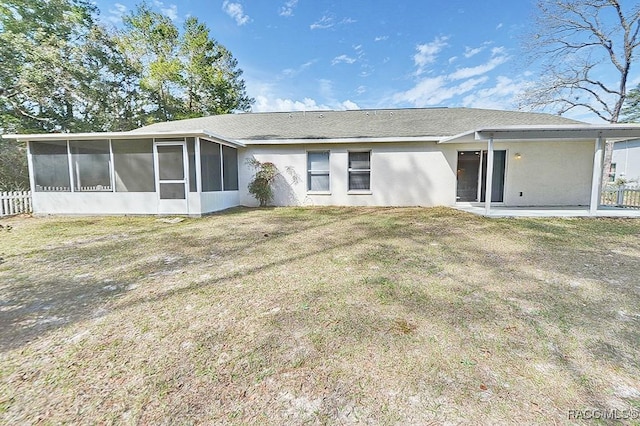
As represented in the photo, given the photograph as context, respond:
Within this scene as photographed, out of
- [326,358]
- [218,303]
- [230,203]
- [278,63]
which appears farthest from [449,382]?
[278,63]

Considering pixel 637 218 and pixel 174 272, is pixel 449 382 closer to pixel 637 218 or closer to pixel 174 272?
pixel 174 272

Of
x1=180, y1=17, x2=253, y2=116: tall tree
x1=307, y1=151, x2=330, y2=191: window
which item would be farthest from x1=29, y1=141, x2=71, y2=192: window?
x1=180, y1=17, x2=253, y2=116: tall tree

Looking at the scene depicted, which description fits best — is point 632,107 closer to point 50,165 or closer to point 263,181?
point 263,181

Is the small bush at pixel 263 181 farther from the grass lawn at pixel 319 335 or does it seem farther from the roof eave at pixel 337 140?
the grass lawn at pixel 319 335

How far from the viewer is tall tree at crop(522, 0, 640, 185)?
51.0 ft

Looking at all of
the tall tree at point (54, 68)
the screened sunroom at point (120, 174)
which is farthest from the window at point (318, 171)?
the tall tree at point (54, 68)

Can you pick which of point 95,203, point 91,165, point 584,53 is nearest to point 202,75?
point 91,165

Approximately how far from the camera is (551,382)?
1786 mm

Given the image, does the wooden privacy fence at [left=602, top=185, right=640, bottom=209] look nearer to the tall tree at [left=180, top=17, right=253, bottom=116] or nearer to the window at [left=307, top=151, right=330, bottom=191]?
the window at [left=307, top=151, right=330, bottom=191]

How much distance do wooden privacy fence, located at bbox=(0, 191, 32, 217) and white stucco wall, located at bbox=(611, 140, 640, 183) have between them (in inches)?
1295

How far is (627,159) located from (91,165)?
3308 centimetres

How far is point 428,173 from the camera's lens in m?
10.6

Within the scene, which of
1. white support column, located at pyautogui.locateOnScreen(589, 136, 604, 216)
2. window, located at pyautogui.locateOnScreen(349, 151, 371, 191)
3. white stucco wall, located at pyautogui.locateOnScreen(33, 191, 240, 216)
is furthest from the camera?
window, located at pyautogui.locateOnScreen(349, 151, 371, 191)

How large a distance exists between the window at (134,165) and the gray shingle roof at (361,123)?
2019 mm
